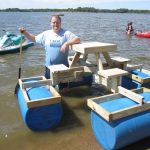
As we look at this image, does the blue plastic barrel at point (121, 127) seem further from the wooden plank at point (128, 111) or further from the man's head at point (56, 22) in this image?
the man's head at point (56, 22)

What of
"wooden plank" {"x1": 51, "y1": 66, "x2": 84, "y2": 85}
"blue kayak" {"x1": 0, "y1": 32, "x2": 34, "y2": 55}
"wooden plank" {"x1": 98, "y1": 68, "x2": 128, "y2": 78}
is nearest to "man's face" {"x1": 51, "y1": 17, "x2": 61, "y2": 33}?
"wooden plank" {"x1": 51, "y1": 66, "x2": 84, "y2": 85}

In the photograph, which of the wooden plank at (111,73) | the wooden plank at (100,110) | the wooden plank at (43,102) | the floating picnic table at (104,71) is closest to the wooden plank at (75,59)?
the floating picnic table at (104,71)

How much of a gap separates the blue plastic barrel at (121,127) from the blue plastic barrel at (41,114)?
87cm

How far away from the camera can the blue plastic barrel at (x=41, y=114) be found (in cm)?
504

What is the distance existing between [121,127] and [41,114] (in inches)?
63.8

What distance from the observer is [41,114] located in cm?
511

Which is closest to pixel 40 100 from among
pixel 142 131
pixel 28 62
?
pixel 142 131

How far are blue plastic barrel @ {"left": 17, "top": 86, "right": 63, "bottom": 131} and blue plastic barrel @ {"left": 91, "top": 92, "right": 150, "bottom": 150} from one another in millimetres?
873

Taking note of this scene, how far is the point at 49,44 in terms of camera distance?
6.23 meters

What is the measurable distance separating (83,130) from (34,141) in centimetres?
103

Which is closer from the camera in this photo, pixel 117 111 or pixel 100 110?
pixel 117 111

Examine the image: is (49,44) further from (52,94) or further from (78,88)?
(78,88)

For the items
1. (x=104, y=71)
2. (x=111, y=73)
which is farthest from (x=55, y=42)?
(x=111, y=73)

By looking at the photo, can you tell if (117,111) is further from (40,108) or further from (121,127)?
(40,108)
